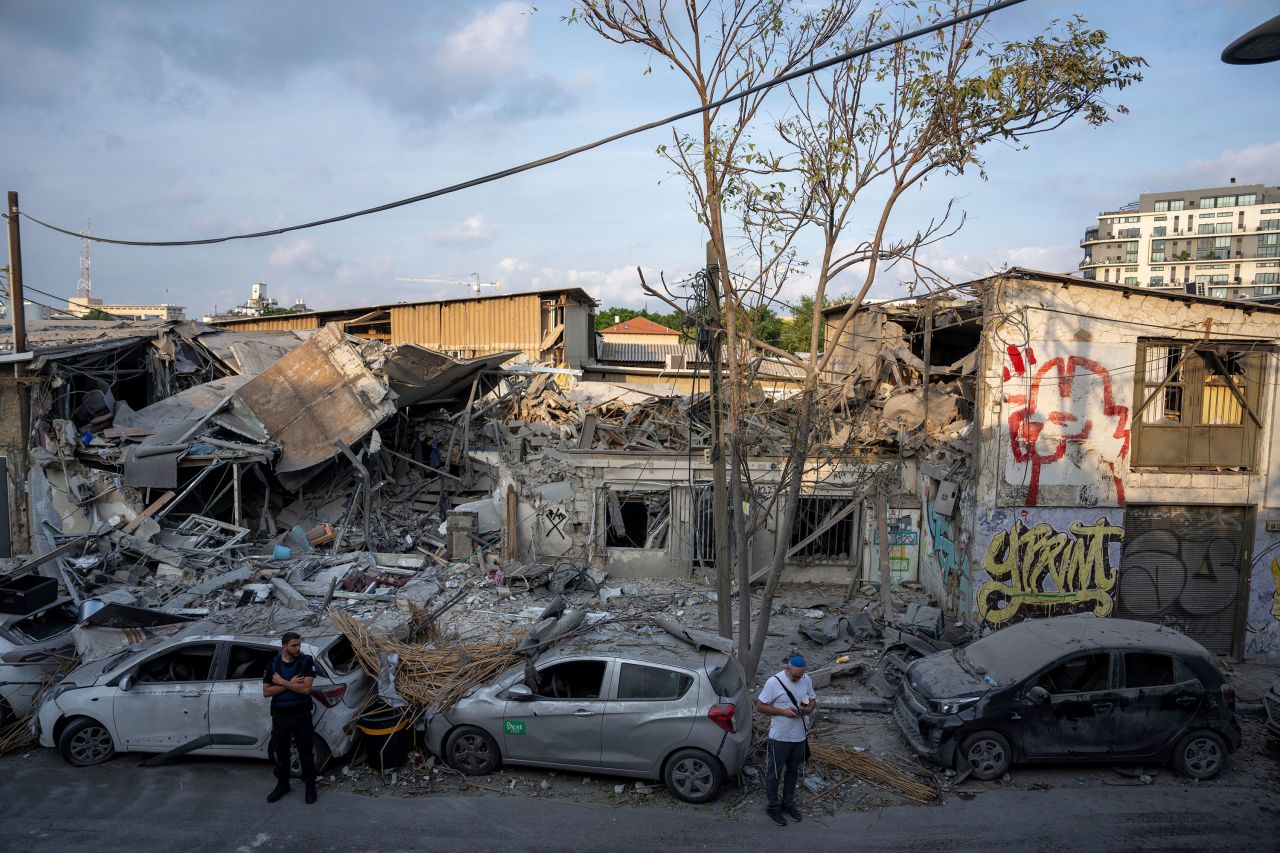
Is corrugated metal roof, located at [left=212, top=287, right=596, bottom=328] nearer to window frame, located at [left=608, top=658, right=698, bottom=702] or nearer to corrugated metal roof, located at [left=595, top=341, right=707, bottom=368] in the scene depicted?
corrugated metal roof, located at [left=595, top=341, right=707, bottom=368]

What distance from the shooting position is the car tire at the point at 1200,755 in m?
8.26

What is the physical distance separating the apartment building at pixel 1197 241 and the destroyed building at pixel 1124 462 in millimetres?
75981

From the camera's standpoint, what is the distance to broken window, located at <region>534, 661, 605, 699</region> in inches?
305

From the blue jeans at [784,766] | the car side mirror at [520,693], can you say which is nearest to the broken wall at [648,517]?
the car side mirror at [520,693]

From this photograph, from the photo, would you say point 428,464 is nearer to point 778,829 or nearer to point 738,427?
point 738,427

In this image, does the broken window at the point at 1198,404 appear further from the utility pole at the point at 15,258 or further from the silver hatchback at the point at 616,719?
the utility pole at the point at 15,258

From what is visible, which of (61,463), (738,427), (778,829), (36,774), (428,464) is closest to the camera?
(778,829)

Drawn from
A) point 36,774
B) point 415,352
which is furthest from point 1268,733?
point 415,352

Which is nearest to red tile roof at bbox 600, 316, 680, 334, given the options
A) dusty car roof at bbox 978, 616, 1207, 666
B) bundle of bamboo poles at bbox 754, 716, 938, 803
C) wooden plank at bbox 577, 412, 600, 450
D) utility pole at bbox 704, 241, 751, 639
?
wooden plank at bbox 577, 412, 600, 450

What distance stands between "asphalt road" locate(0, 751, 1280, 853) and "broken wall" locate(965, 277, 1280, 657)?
15.2 feet

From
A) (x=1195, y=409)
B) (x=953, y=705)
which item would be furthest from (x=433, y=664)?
(x=1195, y=409)

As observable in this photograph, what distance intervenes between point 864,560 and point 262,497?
13.3 metres

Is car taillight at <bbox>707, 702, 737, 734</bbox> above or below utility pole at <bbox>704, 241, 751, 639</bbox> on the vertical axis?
below

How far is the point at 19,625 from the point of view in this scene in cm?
911
